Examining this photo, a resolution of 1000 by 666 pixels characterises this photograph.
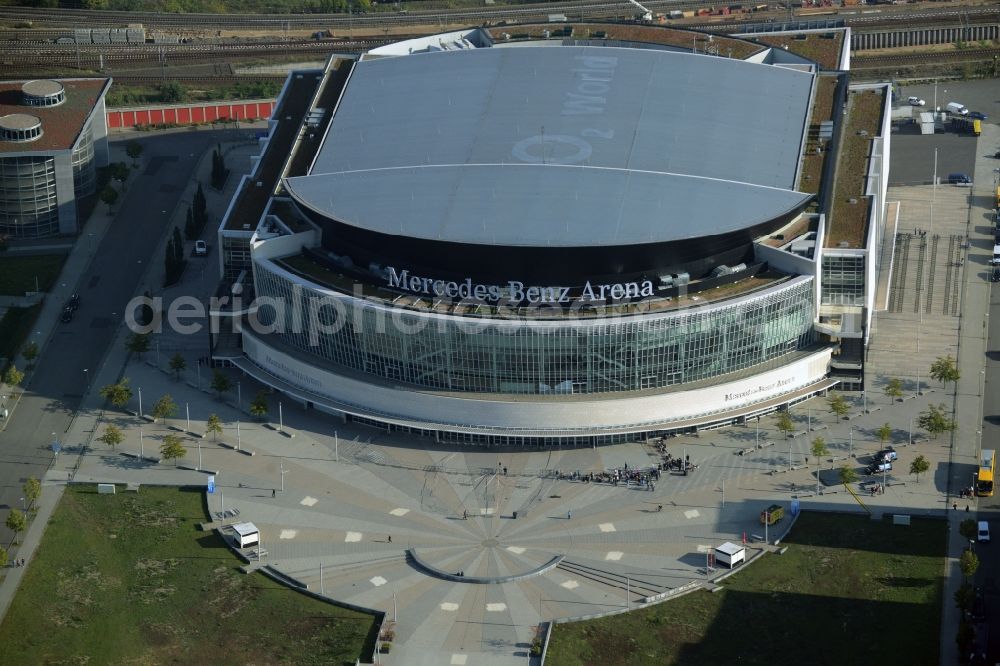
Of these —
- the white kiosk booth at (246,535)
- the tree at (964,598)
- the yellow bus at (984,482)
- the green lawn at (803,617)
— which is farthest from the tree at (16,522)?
the yellow bus at (984,482)

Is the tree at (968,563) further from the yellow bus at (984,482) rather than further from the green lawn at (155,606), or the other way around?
the green lawn at (155,606)

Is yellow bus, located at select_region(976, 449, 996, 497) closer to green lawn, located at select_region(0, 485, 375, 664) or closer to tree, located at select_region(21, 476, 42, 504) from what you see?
green lawn, located at select_region(0, 485, 375, 664)

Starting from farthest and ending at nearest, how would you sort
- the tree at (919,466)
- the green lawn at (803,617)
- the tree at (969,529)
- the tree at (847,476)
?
the tree at (919,466) → the tree at (847,476) → the tree at (969,529) → the green lawn at (803,617)

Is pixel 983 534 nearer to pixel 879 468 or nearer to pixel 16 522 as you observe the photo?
pixel 879 468

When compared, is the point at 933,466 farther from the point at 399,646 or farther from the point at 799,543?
the point at 399,646

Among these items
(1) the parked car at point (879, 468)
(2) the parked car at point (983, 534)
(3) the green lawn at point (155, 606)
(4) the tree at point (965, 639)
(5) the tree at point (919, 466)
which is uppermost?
(5) the tree at point (919, 466)

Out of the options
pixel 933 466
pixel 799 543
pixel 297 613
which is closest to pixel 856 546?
pixel 799 543

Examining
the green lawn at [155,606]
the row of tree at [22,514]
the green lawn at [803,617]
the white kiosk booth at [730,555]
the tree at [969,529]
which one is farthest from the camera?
the row of tree at [22,514]
